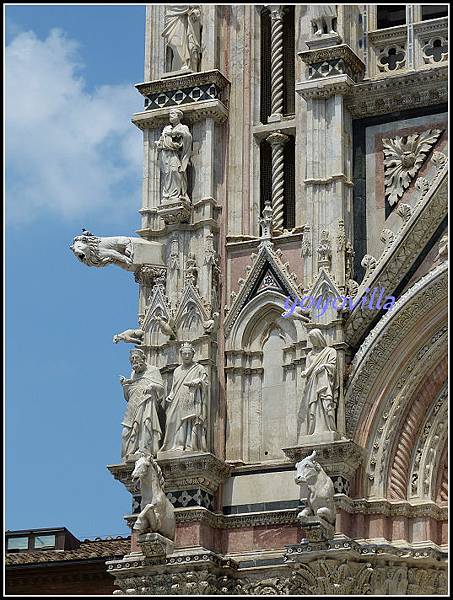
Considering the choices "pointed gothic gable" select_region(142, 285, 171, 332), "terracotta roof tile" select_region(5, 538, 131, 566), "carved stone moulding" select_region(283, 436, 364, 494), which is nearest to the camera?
"carved stone moulding" select_region(283, 436, 364, 494)

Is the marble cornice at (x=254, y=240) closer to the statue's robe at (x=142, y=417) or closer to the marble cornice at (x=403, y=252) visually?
the marble cornice at (x=403, y=252)

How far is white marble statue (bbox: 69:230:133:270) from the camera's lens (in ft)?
87.5

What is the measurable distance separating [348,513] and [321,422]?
1.20 meters

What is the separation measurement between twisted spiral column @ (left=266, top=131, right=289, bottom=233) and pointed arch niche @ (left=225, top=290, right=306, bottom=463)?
1180mm

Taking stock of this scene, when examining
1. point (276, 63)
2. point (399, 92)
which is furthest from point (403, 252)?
point (276, 63)

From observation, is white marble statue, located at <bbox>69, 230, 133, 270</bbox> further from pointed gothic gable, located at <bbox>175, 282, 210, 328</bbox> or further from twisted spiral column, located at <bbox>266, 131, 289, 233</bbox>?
twisted spiral column, located at <bbox>266, 131, 289, 233</bbox>

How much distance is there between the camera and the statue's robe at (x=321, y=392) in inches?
975

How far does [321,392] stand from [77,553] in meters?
9.11

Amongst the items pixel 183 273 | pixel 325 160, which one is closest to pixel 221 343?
pixel 183 273

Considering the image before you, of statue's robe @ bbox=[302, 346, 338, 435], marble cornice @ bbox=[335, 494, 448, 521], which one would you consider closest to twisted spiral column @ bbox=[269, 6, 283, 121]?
statue's robe @ bbox=[302, 346, 338, 435]

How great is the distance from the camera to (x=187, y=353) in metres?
25.8

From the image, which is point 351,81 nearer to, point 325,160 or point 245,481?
point 325,160

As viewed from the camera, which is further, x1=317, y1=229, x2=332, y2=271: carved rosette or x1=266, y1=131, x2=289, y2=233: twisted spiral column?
x1=266, y1=131, x2=289, y2=233: twisted spiral column

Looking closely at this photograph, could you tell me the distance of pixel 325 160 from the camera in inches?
1035
